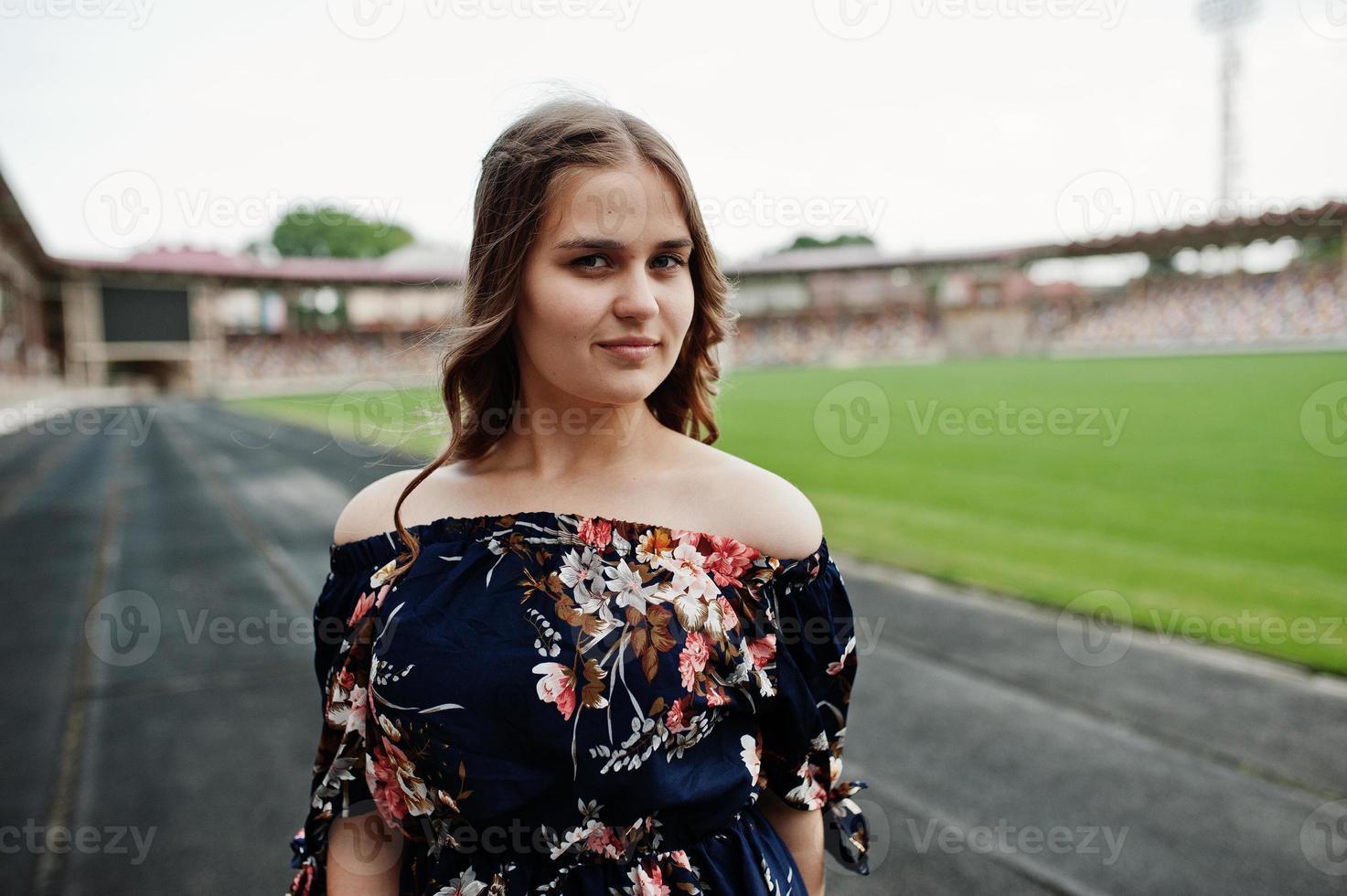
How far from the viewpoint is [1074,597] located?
539 centimetres

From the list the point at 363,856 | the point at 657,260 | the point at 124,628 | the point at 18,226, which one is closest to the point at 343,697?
the point at 363,856

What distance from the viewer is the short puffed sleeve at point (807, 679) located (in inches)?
49.4

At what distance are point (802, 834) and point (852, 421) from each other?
18442mm

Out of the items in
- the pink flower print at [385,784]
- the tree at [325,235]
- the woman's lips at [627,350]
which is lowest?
the pink flower print at [385,784]

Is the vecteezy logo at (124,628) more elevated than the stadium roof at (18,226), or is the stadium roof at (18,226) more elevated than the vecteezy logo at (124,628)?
the stadium roof at (18,226)

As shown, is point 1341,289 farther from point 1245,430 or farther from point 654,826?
point 654,826

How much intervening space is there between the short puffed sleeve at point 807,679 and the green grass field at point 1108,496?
0.66m

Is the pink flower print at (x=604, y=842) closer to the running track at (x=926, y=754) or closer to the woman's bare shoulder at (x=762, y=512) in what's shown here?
the woman's bare shoulder at (x=762, y=512)

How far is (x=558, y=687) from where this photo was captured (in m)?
1.10

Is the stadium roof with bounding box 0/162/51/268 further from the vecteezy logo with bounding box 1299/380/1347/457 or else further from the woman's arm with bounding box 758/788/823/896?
the vecteezy logo with bounding box 1299/380/1347/457

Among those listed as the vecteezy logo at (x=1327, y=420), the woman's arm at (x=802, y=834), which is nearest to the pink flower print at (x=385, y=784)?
the woman's arm at (x=802, y=834)

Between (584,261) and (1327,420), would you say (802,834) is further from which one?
(1327,420)

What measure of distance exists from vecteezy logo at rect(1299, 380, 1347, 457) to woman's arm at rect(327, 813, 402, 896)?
42.0 feet
